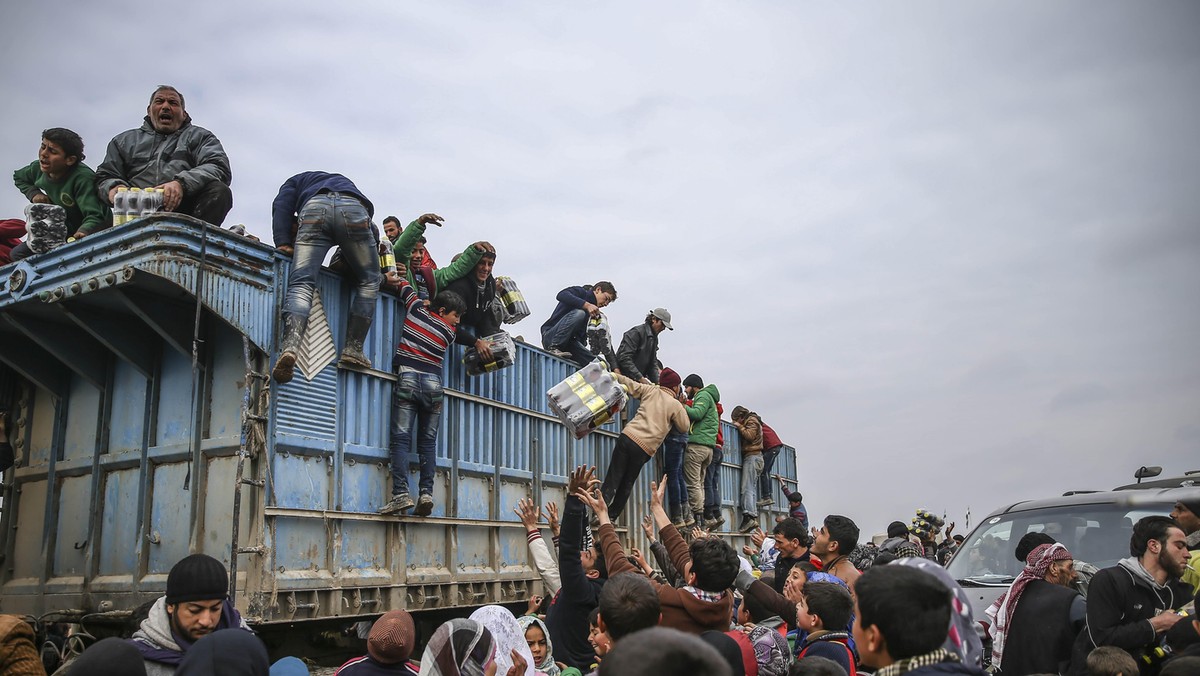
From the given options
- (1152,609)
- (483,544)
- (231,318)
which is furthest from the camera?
(483,544)

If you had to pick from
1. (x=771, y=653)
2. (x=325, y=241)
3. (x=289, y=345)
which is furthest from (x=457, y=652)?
(x=325, y=241)

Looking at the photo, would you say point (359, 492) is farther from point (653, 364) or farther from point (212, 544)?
point (653, 364)

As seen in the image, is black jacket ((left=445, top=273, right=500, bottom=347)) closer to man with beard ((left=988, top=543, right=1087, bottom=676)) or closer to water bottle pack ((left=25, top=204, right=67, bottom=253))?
water bottle pack ((left=25, top=204, right=67, bottom=253))

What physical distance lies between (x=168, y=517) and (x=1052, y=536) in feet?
20.8

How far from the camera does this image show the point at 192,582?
11.3 ft

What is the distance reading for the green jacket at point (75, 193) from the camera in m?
7.24

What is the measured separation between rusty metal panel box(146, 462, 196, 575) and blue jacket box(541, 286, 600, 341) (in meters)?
5.15

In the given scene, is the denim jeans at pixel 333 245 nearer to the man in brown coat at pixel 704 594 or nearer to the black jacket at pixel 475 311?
the black jacket at pixel 475 311

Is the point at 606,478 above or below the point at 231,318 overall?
below

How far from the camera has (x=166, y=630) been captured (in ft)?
11.3

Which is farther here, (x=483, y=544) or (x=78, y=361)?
(x=483, y=544)

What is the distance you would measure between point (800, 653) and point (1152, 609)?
1.93m

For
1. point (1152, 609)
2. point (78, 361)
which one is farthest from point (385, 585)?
point (1152, 609)

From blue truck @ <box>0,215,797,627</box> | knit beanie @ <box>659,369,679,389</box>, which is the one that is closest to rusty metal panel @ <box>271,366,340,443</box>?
blue truck @ <box>0,215,797,627</box>
